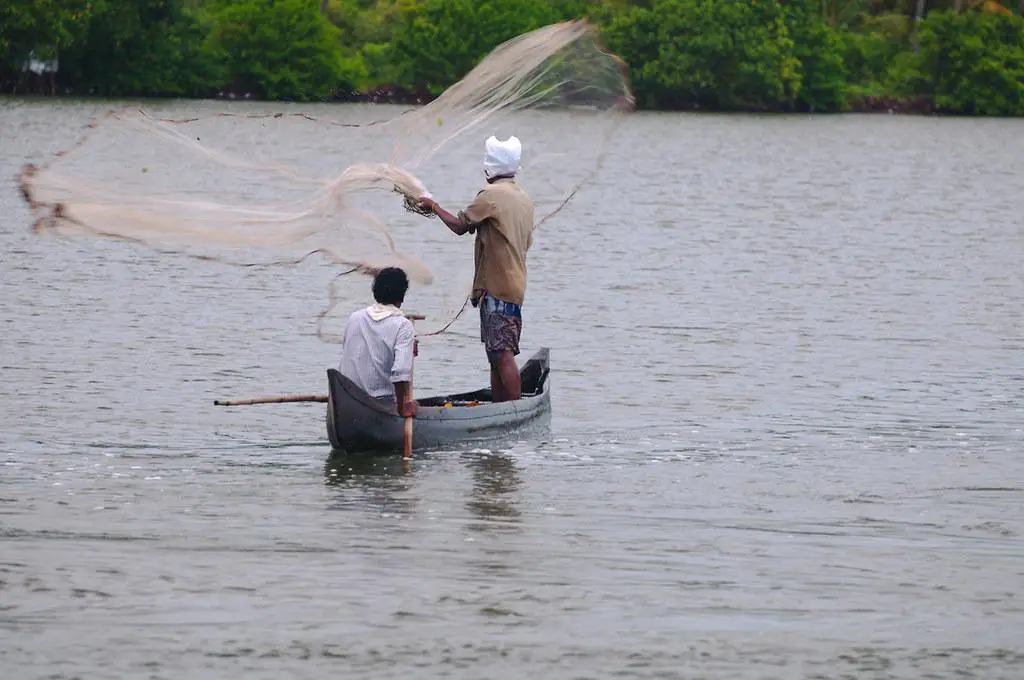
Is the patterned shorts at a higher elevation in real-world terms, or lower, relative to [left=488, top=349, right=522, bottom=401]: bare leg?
higher

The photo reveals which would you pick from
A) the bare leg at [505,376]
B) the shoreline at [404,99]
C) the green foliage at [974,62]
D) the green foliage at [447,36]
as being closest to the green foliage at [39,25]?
the shoreline at [404,99]

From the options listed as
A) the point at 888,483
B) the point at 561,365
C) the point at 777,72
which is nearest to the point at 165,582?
the point at 888,483

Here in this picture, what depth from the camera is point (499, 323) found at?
12.7m

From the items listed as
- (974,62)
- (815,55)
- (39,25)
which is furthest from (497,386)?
(974,62)

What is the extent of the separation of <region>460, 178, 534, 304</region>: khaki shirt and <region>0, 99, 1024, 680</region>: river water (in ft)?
3.71

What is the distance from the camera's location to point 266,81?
3278 inches

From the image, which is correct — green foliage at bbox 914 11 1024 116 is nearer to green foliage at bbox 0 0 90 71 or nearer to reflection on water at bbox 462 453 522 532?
green foliage at bbox 0 0 90 71

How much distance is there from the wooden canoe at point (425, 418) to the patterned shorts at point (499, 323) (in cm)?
41

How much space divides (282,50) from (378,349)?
72039mm

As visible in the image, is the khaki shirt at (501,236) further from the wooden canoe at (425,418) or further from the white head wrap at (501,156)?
the wooden canoe at (425,418)

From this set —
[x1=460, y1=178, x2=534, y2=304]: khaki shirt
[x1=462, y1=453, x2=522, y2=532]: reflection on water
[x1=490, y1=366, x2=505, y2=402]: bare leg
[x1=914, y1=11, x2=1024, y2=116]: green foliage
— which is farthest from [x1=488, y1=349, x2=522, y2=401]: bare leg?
[x1=914, y1=11, x2=1024, y2=116]: green foliage

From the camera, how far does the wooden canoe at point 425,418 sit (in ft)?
39.7

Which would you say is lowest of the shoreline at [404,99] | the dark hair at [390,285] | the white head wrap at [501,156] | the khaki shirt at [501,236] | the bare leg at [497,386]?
the bare leg at [497,386]

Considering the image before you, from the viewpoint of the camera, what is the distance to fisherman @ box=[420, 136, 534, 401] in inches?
485
